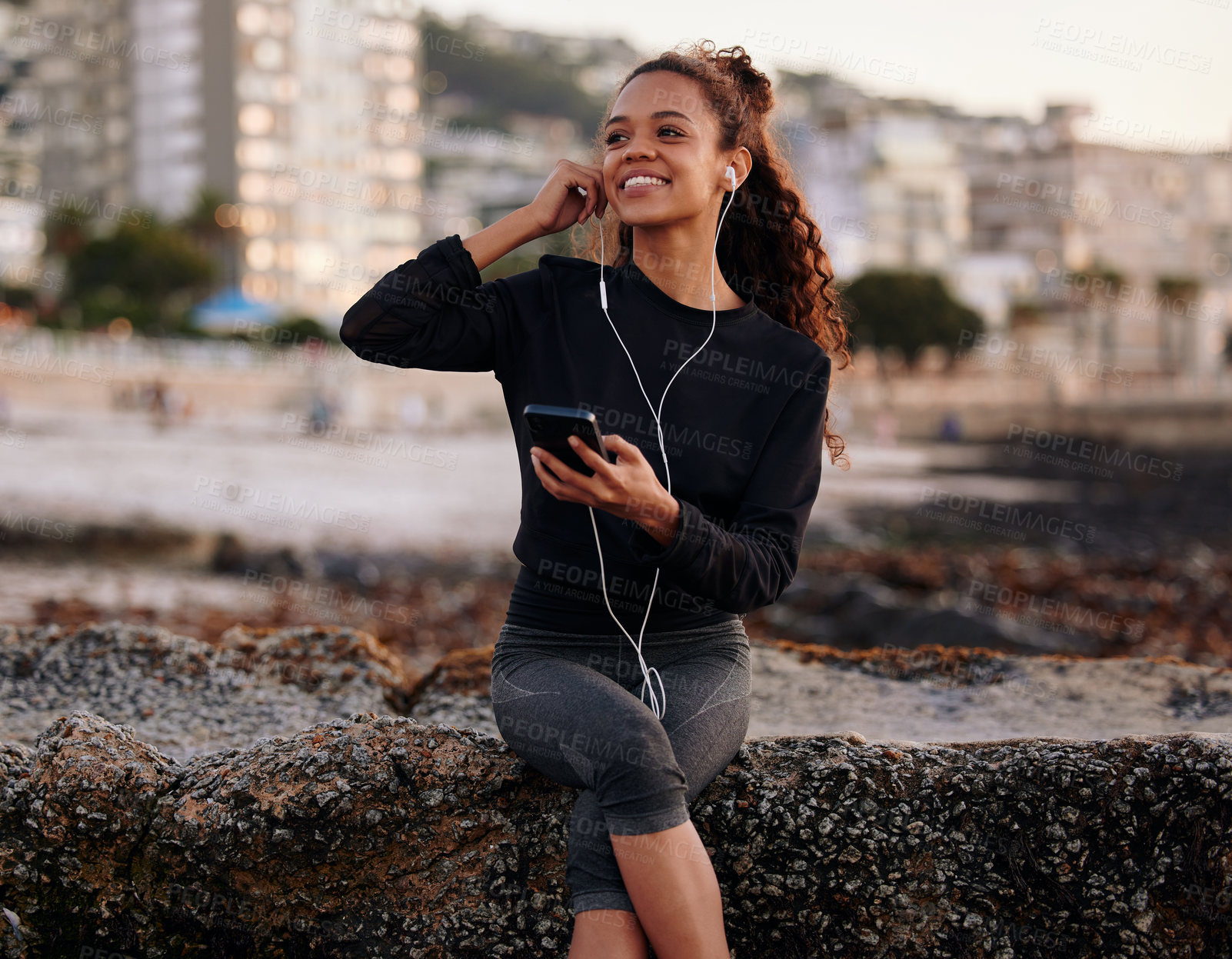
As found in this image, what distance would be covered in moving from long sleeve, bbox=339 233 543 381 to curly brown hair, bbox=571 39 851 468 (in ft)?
1.55

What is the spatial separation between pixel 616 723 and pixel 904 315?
69.0 meters

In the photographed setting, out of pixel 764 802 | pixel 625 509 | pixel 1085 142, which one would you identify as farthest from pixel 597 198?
pixel 1085 142

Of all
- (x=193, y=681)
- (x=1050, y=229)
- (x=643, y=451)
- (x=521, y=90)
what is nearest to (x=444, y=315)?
(x=643, y=451)

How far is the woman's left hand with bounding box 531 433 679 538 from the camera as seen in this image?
2387mm

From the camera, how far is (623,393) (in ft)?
9.67

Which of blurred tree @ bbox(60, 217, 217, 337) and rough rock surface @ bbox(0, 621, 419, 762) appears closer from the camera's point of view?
rough rock surface @ bbox(0, 621, 419, 762)

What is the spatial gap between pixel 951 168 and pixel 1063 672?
10553 centimetres

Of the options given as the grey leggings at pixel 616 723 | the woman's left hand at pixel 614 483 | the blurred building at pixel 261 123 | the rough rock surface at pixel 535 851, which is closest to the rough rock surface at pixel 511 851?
the rough rock surface at pixel 535 851

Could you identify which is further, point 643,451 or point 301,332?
point 301,332

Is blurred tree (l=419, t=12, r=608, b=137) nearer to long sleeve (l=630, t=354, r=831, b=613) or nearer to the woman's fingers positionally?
long sleeve (l=630, t=354, r=831, b=613)

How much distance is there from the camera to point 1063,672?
14.4ft

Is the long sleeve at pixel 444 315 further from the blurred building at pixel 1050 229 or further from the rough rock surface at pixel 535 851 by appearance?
the blurred building at pixel 1050 229

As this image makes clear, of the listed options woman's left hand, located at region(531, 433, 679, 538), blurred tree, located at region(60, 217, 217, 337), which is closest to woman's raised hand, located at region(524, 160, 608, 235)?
woman's left hand, located at region(531, 433, 679, 538)

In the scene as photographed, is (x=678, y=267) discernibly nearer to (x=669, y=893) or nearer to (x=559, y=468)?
(x=559, y=468)
